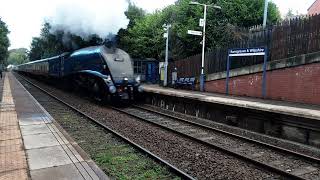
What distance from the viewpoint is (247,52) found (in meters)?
17.0

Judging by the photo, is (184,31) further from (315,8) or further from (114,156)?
(114,156)

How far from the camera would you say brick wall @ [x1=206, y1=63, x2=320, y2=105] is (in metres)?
13.4

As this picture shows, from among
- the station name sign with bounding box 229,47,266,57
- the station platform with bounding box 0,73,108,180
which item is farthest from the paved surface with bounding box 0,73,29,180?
the station name sign with bounding box 229,47,266,57

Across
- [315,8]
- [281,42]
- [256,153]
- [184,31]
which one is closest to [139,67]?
[184,31]

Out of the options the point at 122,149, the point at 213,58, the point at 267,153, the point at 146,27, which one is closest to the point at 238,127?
the point at 267,153

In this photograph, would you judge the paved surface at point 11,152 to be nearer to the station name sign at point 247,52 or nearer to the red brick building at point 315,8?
the station name sign at point 247,52

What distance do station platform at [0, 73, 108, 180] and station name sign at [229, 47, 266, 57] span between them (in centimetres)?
968

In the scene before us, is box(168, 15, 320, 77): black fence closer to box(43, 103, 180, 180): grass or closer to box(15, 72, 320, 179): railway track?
box(15, 72, 320, 179): railway track

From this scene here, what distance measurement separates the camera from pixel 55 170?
604cm

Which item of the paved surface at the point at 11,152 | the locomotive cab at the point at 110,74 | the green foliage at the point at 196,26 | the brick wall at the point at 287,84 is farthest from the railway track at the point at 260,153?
the green foliage at the point at 196,26

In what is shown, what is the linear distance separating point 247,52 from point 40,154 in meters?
12.2

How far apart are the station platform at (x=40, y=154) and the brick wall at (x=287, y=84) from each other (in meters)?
9.08

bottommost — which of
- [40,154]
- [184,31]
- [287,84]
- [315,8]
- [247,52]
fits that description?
[40,154]

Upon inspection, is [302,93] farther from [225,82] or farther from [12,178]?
[12,178]
